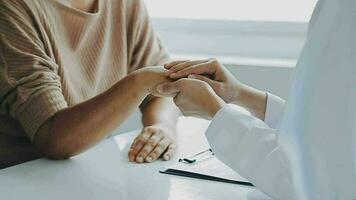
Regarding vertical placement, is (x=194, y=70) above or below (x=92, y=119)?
above

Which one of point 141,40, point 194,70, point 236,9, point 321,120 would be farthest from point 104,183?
point 236,9

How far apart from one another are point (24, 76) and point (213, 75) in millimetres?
440

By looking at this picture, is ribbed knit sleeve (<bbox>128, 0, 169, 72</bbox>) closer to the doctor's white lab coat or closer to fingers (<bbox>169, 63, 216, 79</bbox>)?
fingers (<bbox>169, 63, 216, 79</bbox>)

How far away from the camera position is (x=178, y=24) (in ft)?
8.32

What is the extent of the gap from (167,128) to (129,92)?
189 millimetres

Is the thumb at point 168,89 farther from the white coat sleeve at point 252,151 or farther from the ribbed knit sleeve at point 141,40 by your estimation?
the ribbed knit sleeve at point 141,40

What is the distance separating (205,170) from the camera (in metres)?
1.36

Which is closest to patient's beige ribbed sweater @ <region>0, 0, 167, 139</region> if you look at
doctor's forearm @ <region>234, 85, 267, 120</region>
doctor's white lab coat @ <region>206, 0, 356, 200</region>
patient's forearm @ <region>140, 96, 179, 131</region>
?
patient's forearm @ <region>140, 96, 179, 131</region>

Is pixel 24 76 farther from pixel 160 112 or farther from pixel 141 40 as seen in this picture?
pixel 141 40

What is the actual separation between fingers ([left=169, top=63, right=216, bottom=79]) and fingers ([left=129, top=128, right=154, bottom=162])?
16 cm

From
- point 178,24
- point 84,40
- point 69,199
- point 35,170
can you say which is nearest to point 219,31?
Result: point 178,24

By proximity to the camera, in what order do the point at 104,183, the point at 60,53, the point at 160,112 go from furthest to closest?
1. the point at 160,112
2. the point at 60,53
3. the point at 104,183

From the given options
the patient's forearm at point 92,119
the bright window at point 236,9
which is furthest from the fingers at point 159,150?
the bright window at point 236,9

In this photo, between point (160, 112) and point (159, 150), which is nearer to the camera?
point (159, 150)
